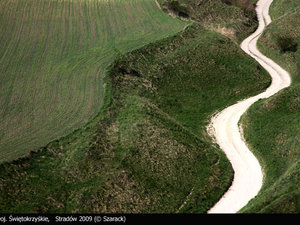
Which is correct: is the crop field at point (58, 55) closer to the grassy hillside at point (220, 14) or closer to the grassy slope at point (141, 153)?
the grassy slope at point (141, 153)

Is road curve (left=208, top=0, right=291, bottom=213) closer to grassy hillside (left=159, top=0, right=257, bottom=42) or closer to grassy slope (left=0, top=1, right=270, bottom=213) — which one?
grassy slope (left=0, top=1, right=270, bottom=213)

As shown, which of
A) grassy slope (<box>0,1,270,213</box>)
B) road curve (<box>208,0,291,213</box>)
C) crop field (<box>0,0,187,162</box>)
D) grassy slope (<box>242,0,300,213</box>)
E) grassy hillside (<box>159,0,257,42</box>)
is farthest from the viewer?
grassy hillside (<box>159,0,257,42</box>)

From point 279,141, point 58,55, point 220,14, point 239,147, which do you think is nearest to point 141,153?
point 239,147

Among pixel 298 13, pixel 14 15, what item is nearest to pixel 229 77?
pixel 298 13

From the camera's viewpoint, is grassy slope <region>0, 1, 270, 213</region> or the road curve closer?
grassy slope <region>0, 1, 270, 213</region>

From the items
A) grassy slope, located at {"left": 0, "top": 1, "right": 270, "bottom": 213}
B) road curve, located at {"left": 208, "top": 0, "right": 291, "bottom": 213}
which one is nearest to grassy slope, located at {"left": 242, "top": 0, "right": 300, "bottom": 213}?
road curve, located at {"left": 208, "top": 0, "right": 291, "bottom": 213}

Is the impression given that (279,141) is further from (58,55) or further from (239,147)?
(58,55)
